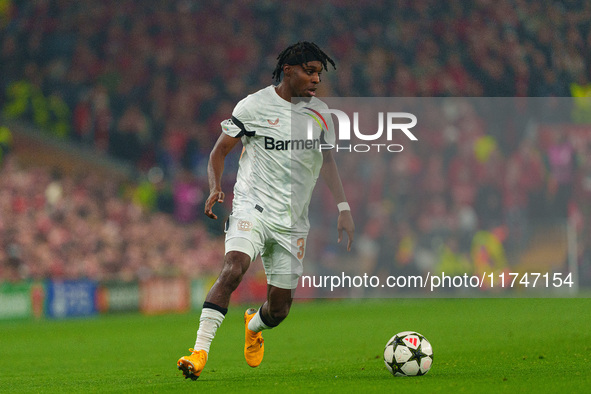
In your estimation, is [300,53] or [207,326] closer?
[207,326]

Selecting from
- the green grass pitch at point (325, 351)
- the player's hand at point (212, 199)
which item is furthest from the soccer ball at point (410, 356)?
the player's hand at point (212, 199)

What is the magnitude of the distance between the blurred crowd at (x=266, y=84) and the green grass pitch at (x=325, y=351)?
2.02 meters

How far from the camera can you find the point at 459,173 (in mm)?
19656

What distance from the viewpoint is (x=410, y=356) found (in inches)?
271

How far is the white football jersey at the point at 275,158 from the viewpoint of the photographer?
753cm

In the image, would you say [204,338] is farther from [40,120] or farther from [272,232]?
[40,120]

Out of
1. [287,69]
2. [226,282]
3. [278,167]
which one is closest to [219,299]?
→ [226,282]

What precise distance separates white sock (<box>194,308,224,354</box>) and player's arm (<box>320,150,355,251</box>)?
1.44m

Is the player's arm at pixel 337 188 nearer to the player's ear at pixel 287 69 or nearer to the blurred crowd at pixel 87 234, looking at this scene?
the player's ear at pixel 287 69

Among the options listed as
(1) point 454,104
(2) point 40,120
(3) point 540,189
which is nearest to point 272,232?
(3) point 540,189

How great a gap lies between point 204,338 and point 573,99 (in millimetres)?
13873

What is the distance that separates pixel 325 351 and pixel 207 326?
149 inches

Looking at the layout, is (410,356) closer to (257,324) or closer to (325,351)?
(257,324)

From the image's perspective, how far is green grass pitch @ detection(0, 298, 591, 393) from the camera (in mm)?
6625
